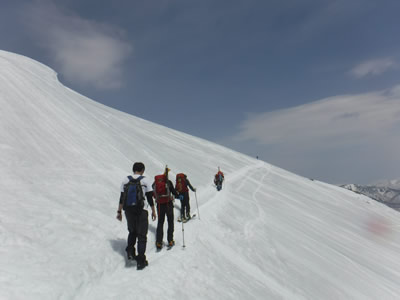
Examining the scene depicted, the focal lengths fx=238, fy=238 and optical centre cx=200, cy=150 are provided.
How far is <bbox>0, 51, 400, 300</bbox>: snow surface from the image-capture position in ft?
14.4

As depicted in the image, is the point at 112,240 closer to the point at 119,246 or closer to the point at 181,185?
the point at 119,246

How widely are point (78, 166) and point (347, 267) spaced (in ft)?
38.1

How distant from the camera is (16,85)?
44.4 feet

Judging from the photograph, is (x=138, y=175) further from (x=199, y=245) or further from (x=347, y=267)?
(x=347, y=267)

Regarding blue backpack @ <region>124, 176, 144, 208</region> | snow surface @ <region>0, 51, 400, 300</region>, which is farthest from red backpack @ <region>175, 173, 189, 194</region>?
blue backpack @ <region>124, 176, 144, 208</region>

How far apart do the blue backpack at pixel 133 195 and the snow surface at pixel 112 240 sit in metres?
1.32

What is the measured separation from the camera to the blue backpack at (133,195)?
202 inches

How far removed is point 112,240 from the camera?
586 cm

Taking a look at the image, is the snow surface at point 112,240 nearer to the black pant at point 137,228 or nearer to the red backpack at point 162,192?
the black pant at point 137,228

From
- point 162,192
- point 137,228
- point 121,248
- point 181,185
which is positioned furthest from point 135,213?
point 181,185

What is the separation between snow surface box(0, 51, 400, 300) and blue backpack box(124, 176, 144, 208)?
132cm

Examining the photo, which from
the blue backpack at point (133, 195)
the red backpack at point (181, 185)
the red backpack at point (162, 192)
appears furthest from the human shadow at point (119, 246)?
the red backpack at point (181, 185)

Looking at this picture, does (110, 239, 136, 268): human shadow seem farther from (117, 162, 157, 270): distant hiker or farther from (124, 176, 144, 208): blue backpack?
(124, 176, 144, 208): blue backpack

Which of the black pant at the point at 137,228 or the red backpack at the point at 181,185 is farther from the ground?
the red backpack at the point at 181,185
